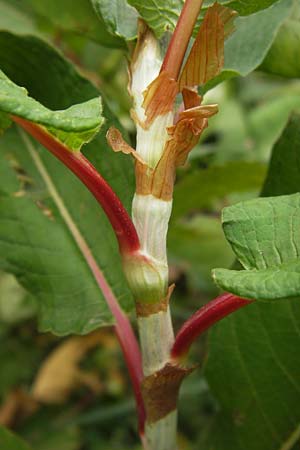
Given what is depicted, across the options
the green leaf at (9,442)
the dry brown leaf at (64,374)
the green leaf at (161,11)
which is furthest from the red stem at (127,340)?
the dry brown leaf at (64,374)

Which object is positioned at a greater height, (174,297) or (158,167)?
(158,167)

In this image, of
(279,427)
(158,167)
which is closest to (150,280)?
(158,167)

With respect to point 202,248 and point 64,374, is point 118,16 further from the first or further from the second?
point 64,374

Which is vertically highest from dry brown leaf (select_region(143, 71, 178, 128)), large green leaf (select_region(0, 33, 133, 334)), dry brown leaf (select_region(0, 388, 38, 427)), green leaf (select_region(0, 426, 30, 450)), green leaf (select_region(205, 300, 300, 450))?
dry brown leaf (select_region(143, 71, 178, 128))

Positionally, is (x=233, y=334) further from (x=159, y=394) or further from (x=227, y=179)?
(x=227, y=179)

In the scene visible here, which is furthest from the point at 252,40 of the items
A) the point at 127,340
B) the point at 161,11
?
the point at 127,340

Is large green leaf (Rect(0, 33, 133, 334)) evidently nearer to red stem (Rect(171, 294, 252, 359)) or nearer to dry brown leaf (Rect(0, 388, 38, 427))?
red stem (Rect(171, 294, 252, 359))

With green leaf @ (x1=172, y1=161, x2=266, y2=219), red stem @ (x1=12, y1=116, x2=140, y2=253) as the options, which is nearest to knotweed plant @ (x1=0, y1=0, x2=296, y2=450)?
red stem @ (x1=12, y1=116, x2=140, y2=253)
